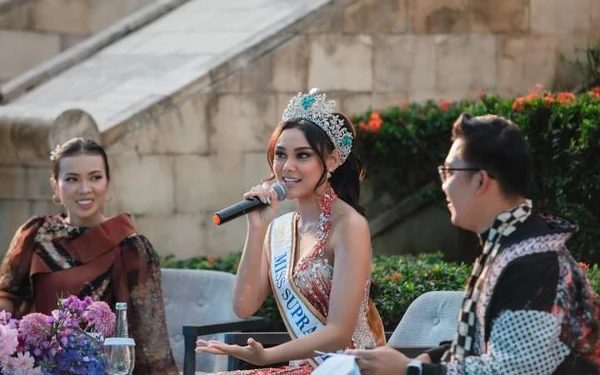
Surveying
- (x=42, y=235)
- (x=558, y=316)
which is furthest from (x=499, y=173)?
(x=42, y=235)

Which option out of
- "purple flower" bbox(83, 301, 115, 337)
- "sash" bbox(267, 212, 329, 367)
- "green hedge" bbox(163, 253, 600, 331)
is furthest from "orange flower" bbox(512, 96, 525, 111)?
"purple flower" bbox(83, 301, 115, 337)

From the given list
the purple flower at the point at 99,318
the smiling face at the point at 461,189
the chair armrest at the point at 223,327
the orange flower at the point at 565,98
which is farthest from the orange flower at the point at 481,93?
A: the smiling face at the point at 461,189

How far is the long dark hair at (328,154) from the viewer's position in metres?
5.96

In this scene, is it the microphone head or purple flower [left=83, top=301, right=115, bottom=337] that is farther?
purple flower [left=83, top=301, right=115, bottom=337]

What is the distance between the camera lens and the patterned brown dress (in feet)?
21.9

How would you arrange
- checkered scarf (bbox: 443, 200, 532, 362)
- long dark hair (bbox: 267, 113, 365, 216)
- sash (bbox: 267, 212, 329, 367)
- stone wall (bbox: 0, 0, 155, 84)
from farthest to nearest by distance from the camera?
1. stone wall (bbox: 0, 0, 155, 84)
2. long dark hair (bbox: 267, 113, 365, 216)
3. sash (bbox: 267, 212, 329, 367)
4. checkered scarf (bbox: 443, 200, 532, 362)

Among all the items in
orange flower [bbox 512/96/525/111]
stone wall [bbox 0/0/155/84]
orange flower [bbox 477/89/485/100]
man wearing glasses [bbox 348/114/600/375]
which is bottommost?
man wearing glasses [bbox 348/114/600/375]

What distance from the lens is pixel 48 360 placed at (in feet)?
18.6

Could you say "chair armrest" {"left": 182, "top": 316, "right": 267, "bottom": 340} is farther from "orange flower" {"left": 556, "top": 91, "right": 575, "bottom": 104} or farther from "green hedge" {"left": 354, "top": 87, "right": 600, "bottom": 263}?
"orange flower" {"left": 556, "top": 91, "right": 575, "bottom": 104}

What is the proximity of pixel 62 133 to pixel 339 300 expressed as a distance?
13.8ft

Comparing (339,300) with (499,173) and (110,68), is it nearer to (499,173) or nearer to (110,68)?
(499,173)

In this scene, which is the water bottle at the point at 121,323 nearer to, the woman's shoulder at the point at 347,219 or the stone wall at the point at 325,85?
the woman's shoulder at the point at 347,219

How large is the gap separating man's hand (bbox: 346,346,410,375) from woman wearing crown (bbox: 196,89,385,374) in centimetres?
117

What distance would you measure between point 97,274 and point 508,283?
3.04 m
